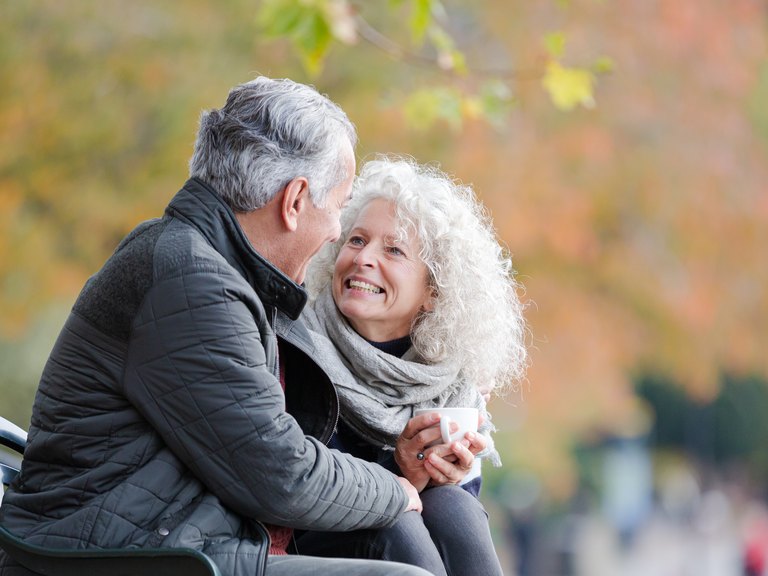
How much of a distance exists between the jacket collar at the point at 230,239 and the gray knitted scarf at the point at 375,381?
1.82 ft

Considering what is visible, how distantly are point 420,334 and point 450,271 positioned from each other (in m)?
0.18

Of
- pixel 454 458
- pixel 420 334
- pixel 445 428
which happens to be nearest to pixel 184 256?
pixel 445 428

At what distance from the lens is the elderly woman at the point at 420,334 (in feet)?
10.4

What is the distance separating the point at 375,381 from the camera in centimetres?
332

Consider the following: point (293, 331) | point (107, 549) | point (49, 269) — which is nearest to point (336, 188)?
point (293, 331)

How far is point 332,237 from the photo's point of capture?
289 cm

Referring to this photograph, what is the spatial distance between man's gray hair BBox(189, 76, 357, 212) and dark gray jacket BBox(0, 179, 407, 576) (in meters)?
0.16

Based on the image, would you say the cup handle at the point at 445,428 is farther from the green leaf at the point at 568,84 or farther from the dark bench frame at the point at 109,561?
the green leaf at the point at 568,84

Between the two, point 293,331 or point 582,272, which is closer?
point 293,331

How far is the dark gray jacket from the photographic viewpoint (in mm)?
2469

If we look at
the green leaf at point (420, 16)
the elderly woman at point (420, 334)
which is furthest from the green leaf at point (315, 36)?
the elderly woman at point (420, 334)

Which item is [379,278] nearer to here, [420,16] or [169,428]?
[169,428]

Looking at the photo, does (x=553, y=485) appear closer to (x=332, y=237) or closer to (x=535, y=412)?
(x=535, y=412)

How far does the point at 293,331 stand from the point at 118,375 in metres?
0.48
